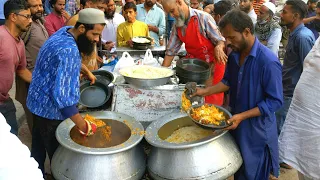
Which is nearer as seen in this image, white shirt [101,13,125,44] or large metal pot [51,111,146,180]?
large metal pot [51,111,146,180]

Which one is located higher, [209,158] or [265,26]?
[265,26]

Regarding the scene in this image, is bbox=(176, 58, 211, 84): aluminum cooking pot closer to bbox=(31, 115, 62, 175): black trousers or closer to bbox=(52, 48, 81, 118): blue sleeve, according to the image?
bbox=(52, 48, 81, 118): blue sleeve

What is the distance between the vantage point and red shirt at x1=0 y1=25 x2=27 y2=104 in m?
3.00

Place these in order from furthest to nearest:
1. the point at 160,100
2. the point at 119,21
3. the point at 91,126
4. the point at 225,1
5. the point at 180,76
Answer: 1. the point at 119,21
2. the point at 225,1
3. the point at 180,76
4. the point at 160,100
5. the point at 91,126

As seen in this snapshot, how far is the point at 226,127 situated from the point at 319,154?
37.7 inches

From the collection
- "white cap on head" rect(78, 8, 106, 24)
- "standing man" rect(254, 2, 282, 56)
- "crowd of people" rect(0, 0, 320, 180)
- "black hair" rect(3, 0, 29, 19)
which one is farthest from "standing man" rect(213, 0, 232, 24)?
"black hair" rect(3, 0, 29, 19)

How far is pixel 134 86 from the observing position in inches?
125

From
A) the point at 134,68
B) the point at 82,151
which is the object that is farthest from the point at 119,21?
the point at 82,151

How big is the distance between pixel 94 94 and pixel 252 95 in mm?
1725

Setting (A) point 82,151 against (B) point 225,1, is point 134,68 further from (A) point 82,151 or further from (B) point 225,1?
(B) point 225,1

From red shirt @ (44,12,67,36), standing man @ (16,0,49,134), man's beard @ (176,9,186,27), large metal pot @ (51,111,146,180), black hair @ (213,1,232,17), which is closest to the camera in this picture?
large metal pot @ (51,111,146,180)

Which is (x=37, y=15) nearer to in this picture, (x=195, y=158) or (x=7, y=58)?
(x=7, y=58)

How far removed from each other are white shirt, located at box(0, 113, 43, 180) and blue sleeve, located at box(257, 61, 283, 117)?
1819mm

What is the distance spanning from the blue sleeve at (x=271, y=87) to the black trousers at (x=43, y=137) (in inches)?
73.4
